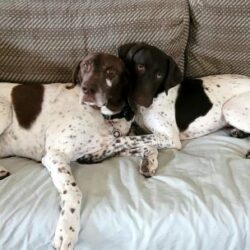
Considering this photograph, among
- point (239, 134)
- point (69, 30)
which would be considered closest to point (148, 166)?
point (239, 134)

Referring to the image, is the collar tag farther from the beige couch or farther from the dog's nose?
the dog's nose

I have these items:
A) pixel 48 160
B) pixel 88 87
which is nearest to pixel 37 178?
pixel 48 160

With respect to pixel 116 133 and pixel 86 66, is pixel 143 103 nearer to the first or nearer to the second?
pixel 116 133

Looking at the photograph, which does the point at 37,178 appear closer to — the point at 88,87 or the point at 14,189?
the point at 14,189

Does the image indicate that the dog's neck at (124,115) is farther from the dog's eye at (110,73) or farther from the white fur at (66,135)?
the dog's eye at (110,73)

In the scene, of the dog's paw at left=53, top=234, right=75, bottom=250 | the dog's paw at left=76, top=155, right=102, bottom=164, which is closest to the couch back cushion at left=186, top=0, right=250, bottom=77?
the dog's paw at left=76, top=155, right=102, bottom=164

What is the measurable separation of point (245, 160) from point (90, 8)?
120 centimetres

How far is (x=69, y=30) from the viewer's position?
235 centimetres

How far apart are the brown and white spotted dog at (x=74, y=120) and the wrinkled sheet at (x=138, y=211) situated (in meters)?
0.13

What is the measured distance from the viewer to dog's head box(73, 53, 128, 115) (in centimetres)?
200

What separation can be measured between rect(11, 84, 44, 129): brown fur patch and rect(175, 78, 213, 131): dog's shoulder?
0.79 metres

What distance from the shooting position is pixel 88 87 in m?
1.98

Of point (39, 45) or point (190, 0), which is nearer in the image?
point (39, 45)

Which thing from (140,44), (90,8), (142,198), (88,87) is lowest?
(142,198)
